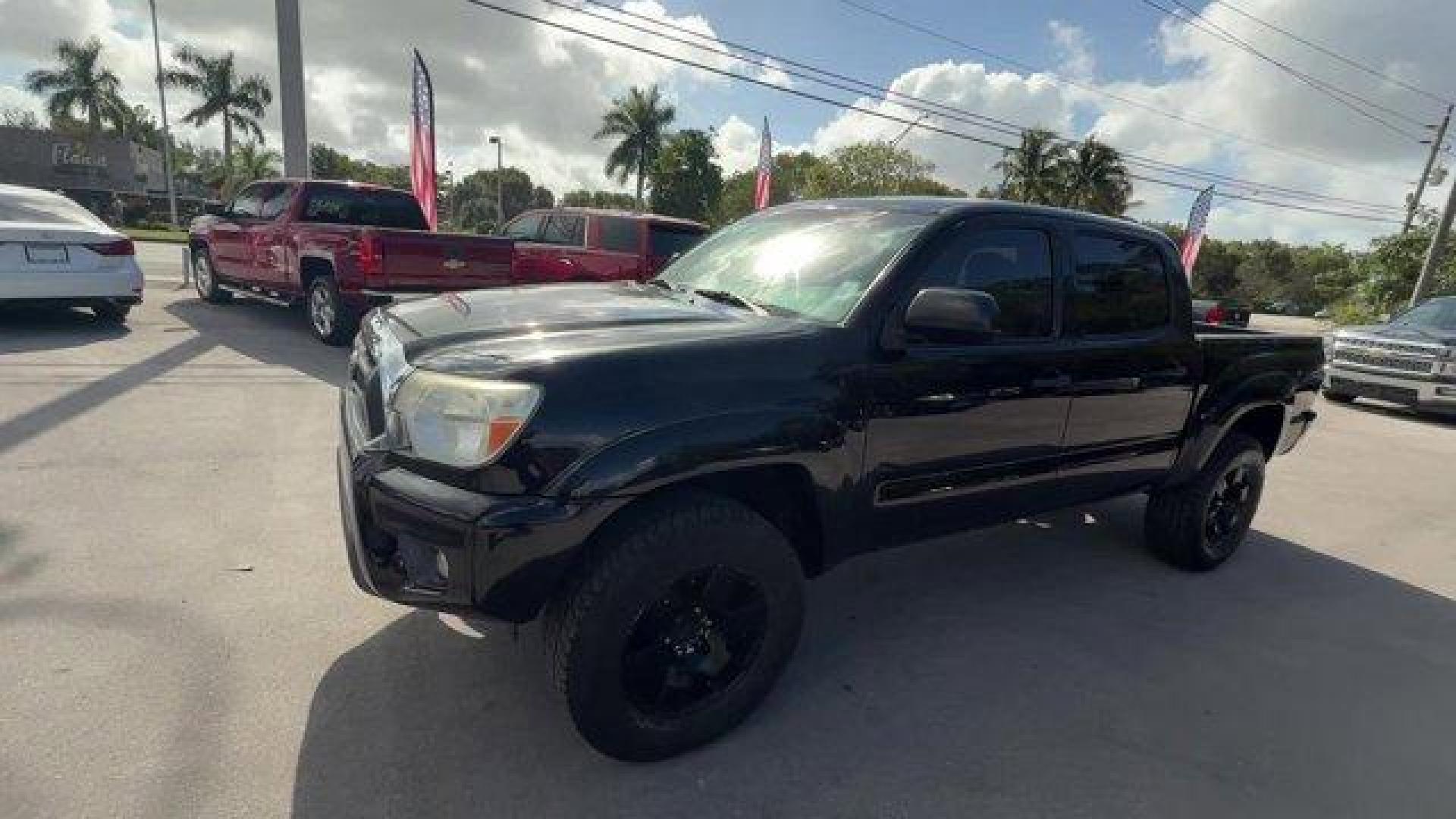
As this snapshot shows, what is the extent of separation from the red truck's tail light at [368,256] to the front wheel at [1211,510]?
23.5ft

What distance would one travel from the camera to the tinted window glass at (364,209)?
30.0 ft

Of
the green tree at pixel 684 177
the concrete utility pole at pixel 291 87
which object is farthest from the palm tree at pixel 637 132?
the concrete utility pole at pixel 291 87

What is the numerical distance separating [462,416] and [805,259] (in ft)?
5.24

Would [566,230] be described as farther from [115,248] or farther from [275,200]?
[115,248]

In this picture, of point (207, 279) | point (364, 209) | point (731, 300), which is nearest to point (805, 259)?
point (731, 300)

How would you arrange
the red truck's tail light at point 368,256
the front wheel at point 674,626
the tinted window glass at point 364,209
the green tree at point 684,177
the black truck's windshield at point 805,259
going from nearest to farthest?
the front wheel at point 674,626 < the black truck's windshield at point 805,259 < the red truck's tail light at point 368,256 < the tinted window glass at point 364,209 < the green tree at point 684,177

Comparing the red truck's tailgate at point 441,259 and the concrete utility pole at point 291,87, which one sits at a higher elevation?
the concrete utility pole at point 291,87

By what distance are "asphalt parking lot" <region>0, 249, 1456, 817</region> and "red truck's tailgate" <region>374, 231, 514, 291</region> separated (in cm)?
340

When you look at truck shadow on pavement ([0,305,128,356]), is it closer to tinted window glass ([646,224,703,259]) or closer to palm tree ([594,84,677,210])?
tinted window glass ([646,224,703,259])

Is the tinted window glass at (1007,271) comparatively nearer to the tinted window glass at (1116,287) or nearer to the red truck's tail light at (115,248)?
the tinted window glass at (1116,287)

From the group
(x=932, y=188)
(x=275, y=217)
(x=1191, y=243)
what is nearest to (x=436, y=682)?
(x=275, y=217)

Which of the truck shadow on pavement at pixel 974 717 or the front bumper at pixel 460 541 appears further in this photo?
the truck shadow on pavement at pixel 974 717

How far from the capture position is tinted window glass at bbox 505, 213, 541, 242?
11109 millimetres

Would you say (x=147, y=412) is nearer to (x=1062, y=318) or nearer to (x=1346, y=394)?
(x=1062, y=318)
